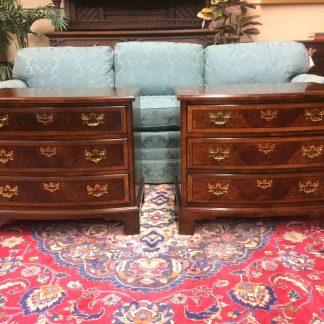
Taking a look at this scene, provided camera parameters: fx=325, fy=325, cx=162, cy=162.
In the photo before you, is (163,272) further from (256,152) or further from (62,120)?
(62,120)

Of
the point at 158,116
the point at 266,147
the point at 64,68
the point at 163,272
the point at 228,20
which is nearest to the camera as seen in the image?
the point at 163,272

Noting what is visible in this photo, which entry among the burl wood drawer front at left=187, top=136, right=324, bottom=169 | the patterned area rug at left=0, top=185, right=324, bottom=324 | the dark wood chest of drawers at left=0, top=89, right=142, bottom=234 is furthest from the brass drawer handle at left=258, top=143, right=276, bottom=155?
the dark wood chest of drawers at left=0, top=89, right=142, bottom=234

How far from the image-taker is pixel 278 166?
4.99 ft

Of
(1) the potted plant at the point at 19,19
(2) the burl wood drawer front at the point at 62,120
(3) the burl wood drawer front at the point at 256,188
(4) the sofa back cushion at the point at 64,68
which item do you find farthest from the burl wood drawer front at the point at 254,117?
(1) the potted plant at the point at 19,19

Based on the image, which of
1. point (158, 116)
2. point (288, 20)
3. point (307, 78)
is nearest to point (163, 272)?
point (158, 116)

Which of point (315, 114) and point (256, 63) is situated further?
point (256, 63)

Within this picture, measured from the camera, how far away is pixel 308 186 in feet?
5.13

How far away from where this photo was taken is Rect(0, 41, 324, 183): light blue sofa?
7.86ft

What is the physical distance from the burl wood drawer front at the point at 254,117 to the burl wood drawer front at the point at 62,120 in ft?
1.13

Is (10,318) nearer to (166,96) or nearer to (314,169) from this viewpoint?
(314,169)

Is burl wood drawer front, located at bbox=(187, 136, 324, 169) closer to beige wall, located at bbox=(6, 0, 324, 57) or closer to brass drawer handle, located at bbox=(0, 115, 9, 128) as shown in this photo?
brass drawer handle, located at bbox=(0, 115, 9, 128)

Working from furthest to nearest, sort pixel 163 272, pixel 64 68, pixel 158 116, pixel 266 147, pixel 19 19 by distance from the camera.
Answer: pixel 19 19 → pixel 64 68 → pixel 158 116 → pixel 266 147 → pixel 163 272

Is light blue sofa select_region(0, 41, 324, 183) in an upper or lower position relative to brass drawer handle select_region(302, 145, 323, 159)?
upper

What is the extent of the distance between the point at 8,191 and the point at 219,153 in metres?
1.03
